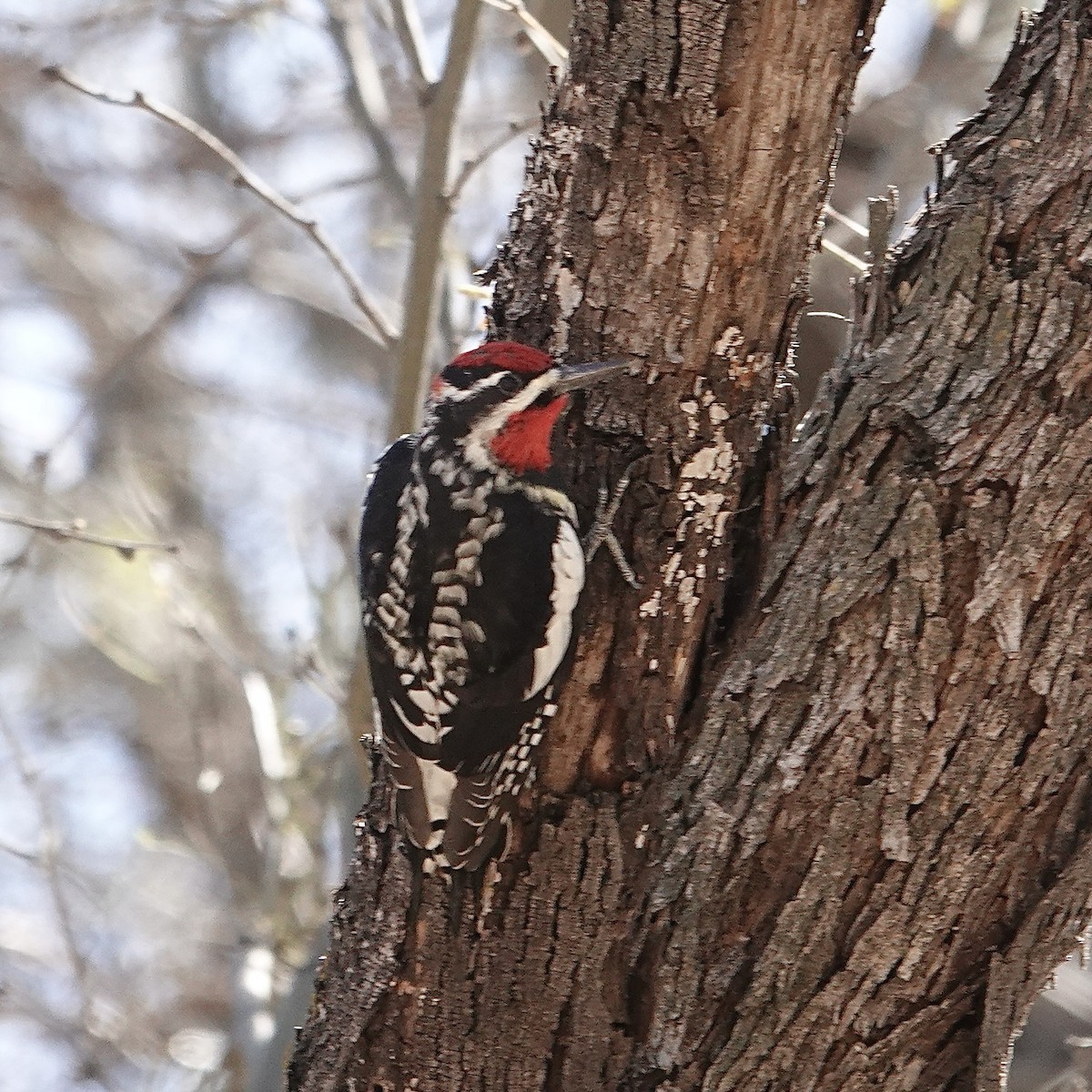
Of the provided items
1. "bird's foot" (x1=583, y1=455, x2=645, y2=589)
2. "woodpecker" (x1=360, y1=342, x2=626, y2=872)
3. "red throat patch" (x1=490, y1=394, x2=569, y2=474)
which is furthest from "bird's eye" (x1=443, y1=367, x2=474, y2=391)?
"bird's foot" (x1=583, y1=455, x2=645, y2=589)

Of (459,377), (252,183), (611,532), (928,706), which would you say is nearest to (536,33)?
(252,183)

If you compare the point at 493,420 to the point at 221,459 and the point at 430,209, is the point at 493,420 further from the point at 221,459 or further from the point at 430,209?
the point at 221,459

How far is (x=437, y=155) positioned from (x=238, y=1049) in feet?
8.99

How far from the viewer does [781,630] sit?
2336 millimetres

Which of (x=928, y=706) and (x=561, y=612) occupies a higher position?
(x=561, y=612)

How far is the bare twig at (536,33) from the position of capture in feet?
11.1

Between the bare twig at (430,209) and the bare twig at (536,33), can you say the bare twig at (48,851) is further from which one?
the bare twig at (536,33)

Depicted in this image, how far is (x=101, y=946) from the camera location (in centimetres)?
823

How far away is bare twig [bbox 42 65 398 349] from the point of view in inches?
136

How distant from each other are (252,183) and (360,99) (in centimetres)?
140

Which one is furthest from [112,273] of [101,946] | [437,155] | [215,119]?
[437,155]

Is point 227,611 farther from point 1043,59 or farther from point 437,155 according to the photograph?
point 1043,59

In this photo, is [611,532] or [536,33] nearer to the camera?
[611,532]

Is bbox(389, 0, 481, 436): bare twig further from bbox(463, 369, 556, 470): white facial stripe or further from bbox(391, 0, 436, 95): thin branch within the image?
bbox(463, 369, 556, 470): white facial stripe
